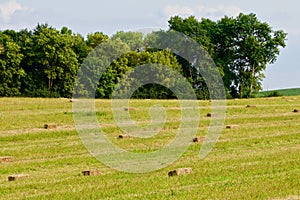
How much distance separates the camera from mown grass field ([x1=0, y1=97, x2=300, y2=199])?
14.2 metres

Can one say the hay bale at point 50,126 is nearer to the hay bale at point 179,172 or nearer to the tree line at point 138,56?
the hay bale at point 179,172

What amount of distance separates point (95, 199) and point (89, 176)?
3.97 meters

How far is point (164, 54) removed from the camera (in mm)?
78375

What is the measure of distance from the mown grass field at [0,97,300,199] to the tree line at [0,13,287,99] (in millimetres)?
33943

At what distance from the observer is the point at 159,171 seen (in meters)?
17.8

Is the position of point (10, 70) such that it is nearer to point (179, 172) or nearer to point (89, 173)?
point (89, 173)

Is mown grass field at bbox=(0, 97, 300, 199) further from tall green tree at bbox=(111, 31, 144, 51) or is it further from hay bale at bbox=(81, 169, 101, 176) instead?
tall green tree at bbox=(111, 31, 144, 51)

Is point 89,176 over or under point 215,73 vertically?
under

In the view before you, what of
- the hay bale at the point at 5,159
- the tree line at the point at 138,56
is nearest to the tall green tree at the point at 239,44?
the tree line at the point at 138,56

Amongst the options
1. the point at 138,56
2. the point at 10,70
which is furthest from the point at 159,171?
the point at 10,70

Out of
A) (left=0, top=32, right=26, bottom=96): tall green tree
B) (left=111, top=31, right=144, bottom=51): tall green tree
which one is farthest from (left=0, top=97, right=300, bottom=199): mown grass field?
(left=111, top=31, right=144, bottom=51): tall green tree

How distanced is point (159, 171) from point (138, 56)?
5841cm

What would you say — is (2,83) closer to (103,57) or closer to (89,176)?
(103,57)

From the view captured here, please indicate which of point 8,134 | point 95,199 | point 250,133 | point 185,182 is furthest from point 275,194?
point 8,134
